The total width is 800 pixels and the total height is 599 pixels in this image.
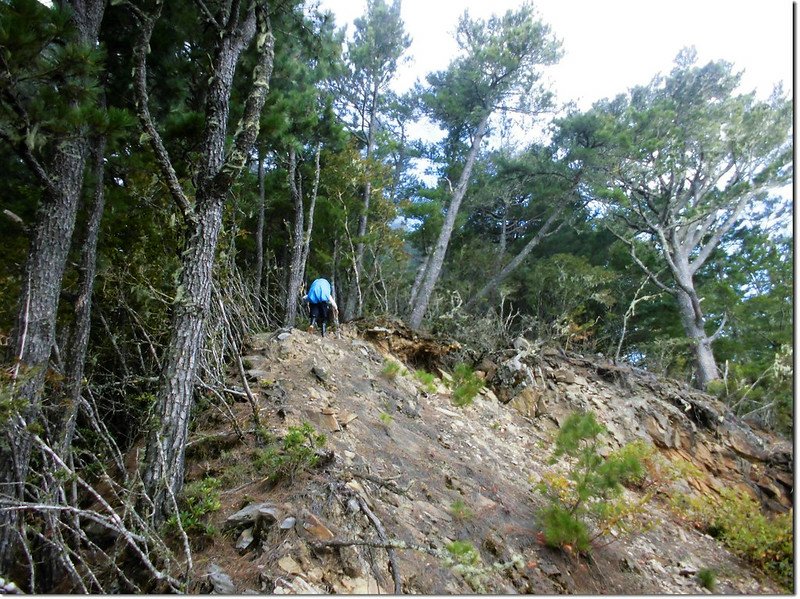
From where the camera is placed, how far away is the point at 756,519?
5066 millimetres

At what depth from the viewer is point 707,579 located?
13.0ft

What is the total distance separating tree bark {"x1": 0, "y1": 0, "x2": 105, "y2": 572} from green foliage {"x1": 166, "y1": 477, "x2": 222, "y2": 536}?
3.35 ft

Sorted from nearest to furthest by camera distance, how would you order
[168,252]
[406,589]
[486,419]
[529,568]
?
[406,589] → [529,568] → [168,252] → [486,419]

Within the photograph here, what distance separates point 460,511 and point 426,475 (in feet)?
1.96

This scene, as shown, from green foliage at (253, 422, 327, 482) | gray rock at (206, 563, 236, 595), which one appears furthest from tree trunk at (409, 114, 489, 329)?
gray rock at (206, 563, 236, 595)

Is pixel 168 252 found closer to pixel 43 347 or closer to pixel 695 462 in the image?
pixel 43 347

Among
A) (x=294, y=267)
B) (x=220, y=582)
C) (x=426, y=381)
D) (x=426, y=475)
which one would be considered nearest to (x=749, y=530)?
(x=426, y=475)

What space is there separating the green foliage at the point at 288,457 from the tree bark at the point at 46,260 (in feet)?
4.79

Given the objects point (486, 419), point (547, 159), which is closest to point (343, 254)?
point (486, 419)

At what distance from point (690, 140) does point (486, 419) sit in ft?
35.9

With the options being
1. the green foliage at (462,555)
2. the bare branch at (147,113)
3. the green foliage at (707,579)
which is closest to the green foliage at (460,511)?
the green foliage at (462,555)

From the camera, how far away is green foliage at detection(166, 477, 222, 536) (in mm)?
2480

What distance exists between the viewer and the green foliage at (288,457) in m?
2.98

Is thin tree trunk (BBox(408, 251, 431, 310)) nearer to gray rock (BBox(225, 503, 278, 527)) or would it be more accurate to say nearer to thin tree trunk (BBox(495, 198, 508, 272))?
thin tree trunk (BBox(495, 198, 508, 272))
